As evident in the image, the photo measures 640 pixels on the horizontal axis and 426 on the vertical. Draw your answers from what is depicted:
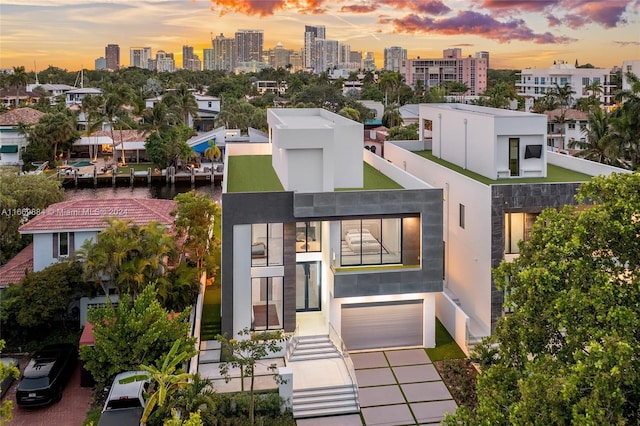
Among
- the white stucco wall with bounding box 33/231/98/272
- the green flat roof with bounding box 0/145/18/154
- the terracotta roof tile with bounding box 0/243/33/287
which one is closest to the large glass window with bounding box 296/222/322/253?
the white stucco wall with bounding box 33/231/98/272

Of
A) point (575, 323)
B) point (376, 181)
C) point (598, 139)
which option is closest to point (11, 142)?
point (376, 181)

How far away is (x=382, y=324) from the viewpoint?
19.8 m

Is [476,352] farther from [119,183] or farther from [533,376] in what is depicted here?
[119,183]

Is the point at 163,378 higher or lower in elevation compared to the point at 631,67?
lower

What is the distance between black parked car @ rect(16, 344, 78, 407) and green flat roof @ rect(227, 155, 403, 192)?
812 centimetres

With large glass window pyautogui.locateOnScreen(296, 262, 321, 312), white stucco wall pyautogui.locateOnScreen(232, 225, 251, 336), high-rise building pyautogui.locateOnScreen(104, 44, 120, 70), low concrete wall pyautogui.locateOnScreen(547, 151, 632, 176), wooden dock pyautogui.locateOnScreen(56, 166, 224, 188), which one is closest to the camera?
white stucco wall pyautogui.locateOnScreen(232, 225, 251, 336)

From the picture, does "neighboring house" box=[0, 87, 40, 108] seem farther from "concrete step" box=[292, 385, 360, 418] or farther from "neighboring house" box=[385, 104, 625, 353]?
"concrete step" box=[292, 385, 360, 418]

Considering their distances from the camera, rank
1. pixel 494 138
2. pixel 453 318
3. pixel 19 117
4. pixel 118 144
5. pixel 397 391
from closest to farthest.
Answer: pixel 397 391 < pixel 453 318 < pixel 494 138 < pixel 19 117 < pixel 118 144

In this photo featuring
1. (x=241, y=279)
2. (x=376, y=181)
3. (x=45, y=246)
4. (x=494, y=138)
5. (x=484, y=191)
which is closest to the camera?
(x=241, y=279)

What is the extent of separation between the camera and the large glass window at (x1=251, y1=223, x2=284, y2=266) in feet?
62.1

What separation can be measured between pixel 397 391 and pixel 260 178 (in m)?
10.9

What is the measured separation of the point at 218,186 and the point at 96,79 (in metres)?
90.8

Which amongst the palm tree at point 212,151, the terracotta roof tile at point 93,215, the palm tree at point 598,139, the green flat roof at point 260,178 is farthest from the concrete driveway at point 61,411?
the palm tree at point 212,151

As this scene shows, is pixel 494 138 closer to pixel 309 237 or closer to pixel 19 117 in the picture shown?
pixel 309 237
